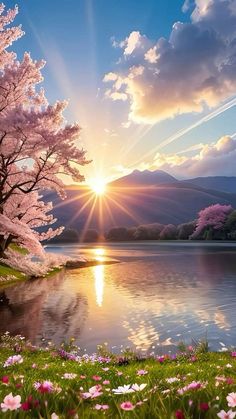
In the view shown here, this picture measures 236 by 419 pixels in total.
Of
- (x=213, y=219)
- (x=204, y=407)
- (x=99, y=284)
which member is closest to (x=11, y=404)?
(x=204, y=407)

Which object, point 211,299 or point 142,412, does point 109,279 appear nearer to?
point 211,299

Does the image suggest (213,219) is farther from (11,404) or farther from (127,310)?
(11,404)

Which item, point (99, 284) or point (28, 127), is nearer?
point (28, 127)

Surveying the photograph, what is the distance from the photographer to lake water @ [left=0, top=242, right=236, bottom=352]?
1816cm

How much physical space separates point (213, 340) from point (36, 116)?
1669 centimetres

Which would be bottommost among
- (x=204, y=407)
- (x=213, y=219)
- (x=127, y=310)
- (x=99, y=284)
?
(x=99, y=284)

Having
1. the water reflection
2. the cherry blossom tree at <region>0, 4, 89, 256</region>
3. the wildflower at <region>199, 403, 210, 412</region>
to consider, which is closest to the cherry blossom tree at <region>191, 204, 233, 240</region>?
the water reflection

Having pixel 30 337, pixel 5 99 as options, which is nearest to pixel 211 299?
pixel 30 337

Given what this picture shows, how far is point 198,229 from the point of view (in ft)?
385

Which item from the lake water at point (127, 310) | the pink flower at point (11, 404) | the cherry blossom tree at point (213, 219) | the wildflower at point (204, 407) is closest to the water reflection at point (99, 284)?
the lake water at point (127, 310)

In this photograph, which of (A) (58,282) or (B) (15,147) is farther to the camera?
(A) (58,282)

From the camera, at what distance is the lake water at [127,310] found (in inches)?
715

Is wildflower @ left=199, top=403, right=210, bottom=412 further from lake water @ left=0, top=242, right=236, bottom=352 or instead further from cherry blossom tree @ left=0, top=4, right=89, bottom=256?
cherry blossom tree @ left=0, top=4, right=89, bottom=256

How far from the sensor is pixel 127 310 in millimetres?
24062
